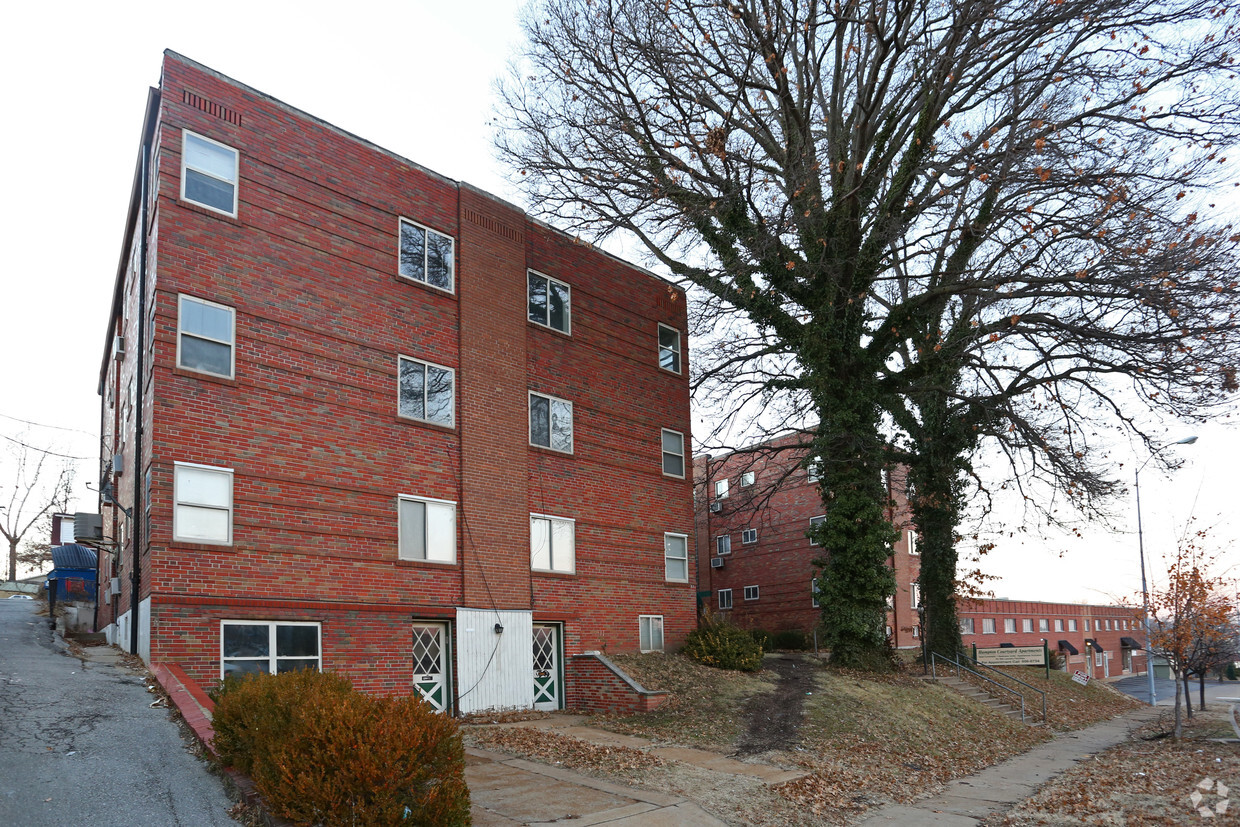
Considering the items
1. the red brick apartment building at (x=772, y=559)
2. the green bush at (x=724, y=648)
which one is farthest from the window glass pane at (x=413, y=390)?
the red brick apartment building at (x=772, y=559)

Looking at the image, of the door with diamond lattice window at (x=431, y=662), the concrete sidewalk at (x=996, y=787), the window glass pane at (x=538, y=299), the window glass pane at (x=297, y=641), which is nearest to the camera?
the concrete sidewalk at (x=996, y=787)

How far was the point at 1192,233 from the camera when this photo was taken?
54.1 feet

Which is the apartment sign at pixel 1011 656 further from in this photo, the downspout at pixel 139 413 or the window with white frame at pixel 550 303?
the downspout at pixel 139 413

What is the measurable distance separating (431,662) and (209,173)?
9802mm

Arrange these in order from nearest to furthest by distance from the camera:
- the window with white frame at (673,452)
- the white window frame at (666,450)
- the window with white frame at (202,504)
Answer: the window with white frame at (202,504) → the white window frame at (666,450) → the window with white frame at (673,452)

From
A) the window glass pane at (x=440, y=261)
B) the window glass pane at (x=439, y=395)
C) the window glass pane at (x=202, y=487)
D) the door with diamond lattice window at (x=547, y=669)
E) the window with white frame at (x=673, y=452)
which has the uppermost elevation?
the window glass pane at (x=440, y=261)

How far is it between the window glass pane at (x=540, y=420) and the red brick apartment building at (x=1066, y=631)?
99.6 feet

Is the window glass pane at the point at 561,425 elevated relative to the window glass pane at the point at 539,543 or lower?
elevated

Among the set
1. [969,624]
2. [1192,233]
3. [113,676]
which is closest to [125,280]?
[113,676]

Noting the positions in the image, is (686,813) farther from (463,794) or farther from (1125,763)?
(1125,763)

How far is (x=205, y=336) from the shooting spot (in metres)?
14.4

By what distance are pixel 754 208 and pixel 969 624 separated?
119ft

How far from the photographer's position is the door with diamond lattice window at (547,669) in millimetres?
18833

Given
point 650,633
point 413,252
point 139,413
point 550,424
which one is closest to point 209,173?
point 413,252
